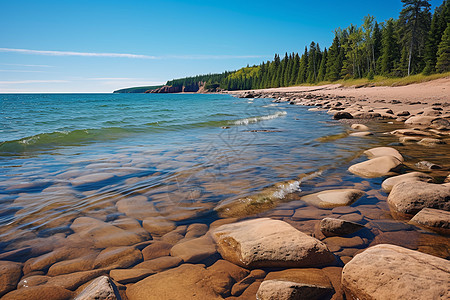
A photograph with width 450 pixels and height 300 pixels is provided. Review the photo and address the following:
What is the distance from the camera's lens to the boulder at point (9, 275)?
1.93 metres

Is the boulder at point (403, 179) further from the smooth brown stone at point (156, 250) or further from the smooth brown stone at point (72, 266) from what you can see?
the smooth brown stone at point (72, 266)

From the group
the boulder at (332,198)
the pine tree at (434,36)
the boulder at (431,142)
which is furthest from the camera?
the pine tree at (434,36)

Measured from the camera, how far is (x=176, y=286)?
1.91 meters

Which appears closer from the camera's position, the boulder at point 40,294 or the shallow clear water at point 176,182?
the boulder at point 40,294

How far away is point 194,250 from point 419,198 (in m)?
2.70

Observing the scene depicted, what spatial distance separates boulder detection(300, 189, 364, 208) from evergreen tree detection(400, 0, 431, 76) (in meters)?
44.8

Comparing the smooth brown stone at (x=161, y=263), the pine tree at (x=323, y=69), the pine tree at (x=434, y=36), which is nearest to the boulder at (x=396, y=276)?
the smooth brown stone at (x=161, y=263)

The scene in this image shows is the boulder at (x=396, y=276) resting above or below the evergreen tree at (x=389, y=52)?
below

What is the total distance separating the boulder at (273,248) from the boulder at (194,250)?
100mm

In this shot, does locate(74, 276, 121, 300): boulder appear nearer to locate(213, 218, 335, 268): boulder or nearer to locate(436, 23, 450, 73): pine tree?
locate(213, 218, 335, 268): boulder

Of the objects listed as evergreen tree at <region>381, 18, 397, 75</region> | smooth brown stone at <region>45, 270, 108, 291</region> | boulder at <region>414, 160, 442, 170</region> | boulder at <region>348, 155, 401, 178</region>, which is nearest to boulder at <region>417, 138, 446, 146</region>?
boulder at <region>414, 160, 442, 170</region>

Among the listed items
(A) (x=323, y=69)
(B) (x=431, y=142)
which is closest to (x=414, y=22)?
(A) (x=323, y=69)

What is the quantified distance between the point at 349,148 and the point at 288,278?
570cm

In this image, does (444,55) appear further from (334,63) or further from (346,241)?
(346,241)
